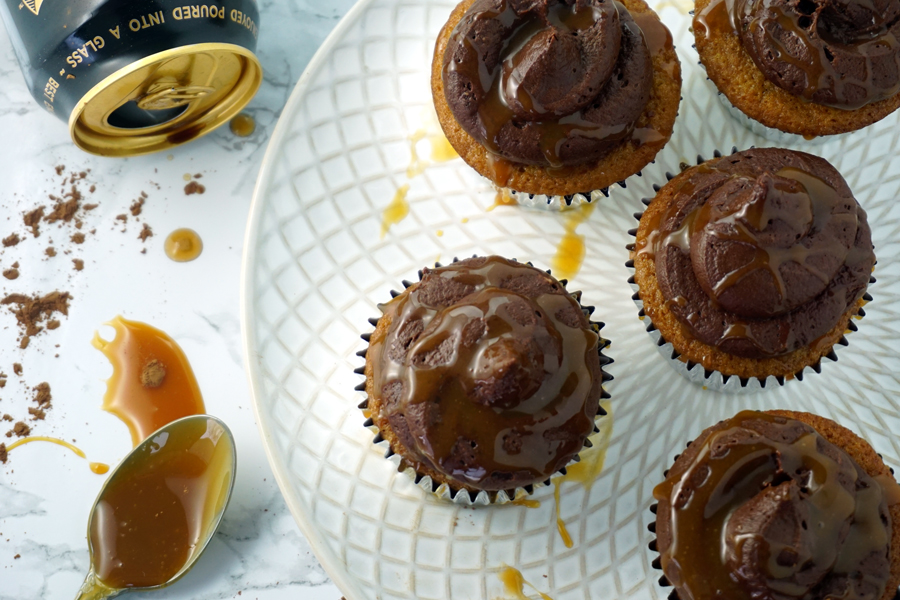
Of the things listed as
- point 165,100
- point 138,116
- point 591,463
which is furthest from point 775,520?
point 138,116

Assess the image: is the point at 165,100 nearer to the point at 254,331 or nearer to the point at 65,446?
the point at 254,331

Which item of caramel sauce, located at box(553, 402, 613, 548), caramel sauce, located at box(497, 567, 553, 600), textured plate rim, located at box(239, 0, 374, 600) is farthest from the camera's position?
caramel sauce, located at box(553, 402, 613, 548)

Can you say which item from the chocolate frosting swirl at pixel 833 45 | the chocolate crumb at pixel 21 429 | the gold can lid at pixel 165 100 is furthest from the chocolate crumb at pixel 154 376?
the chocolate frosting swirl at pixel 833 45

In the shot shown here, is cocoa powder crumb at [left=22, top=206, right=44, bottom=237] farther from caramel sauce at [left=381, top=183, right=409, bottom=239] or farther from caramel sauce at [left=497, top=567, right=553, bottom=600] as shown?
caramel sauce at [left=497, top=567, right=553, bottom=600]

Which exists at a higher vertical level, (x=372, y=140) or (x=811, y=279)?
(x=811, y=279)

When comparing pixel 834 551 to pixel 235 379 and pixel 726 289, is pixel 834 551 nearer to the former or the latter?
pixel 726 289

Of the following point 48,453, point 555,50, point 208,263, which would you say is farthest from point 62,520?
point 555,50

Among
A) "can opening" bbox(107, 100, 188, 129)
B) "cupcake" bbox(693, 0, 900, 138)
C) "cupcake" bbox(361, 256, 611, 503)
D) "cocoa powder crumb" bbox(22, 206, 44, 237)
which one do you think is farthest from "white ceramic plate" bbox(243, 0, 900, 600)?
"cocoa powder crumb" bbox(22, 206, 44, 237)
